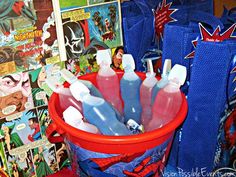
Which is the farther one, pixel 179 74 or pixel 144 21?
pixel 144 21

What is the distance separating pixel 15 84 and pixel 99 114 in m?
0.26

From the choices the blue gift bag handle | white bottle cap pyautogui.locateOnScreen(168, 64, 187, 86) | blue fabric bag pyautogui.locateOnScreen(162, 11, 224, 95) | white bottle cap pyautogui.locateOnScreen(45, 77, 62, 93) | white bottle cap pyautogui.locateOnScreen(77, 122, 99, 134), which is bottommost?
white bottle cap pyautogui.locateOnScreen(77, 122, 99, 134)

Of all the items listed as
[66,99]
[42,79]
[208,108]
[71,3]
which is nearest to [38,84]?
[42,79]

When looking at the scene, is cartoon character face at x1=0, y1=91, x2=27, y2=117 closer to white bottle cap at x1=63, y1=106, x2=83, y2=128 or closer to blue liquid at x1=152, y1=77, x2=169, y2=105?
white bottle cap at x1=63, y1=106, x2=83, y2=128

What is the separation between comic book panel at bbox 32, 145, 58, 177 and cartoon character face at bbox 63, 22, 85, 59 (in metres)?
0.29

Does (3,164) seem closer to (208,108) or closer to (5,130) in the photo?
(5,130)

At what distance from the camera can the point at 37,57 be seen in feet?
2.65

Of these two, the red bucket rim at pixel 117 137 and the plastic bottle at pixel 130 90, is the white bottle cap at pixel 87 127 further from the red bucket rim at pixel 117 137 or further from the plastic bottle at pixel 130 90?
the plastic bottle at pixel 130 90

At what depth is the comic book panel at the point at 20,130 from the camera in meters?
0.81

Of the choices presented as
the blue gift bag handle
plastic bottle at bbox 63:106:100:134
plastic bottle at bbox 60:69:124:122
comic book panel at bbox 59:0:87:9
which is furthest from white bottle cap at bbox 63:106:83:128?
the blue gift bag handle

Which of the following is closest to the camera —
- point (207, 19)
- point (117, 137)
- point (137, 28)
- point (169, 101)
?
point (117, 137)

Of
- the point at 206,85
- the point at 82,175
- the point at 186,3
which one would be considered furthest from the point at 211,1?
the point at 82,175

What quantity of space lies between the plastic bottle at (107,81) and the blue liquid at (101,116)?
117 mm

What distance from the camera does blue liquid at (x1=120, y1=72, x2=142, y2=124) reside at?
789mm
